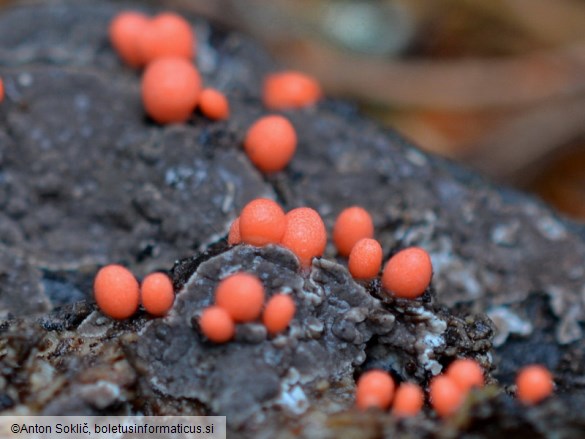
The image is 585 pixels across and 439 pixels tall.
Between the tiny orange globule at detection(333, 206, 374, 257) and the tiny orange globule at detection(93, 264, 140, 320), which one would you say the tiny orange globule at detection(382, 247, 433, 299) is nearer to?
the tiny orange globule at detection(333, 206, 374, 257)

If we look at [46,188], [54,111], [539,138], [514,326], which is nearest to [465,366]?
[514,326]

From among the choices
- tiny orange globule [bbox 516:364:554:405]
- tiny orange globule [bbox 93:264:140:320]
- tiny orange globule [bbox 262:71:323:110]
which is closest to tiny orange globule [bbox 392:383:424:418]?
tiny orange globule [bbox 516:364:554:405]

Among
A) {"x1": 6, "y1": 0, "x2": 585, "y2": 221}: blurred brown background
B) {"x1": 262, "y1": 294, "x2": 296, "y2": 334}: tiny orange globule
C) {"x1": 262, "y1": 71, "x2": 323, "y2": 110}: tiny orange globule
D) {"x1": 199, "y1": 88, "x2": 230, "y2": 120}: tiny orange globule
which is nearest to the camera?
{"x1": 262, "y1": 294, "x2": 296, "y2": 334}: tiny orange globule

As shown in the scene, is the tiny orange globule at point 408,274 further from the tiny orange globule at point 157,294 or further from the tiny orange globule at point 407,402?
the tiny orange globule at point 157,294

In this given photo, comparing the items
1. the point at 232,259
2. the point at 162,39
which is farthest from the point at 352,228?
the point at 162,39

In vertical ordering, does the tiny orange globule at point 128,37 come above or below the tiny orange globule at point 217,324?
below

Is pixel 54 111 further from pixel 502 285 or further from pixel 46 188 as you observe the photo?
pixel 502 285

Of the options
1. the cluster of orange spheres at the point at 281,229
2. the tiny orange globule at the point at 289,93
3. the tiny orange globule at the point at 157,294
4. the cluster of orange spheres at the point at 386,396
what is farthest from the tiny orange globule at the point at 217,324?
the tiny orange globule at the point at 289,93
